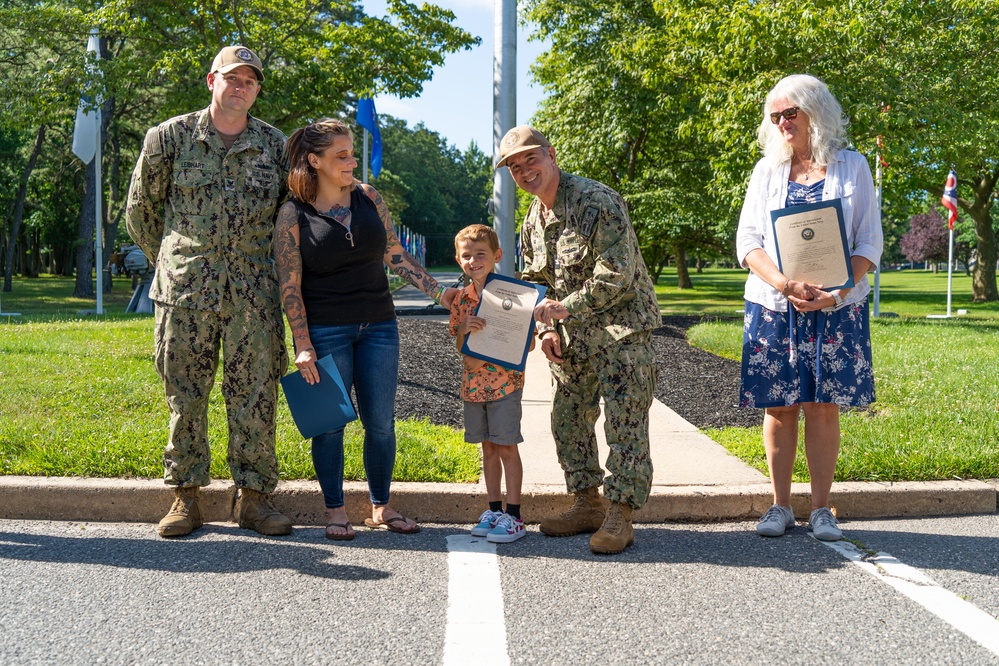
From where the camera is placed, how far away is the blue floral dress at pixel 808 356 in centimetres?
420

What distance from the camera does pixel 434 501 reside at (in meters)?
4.77

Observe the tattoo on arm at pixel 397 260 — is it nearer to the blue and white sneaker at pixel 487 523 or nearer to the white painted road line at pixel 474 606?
the blue and white sneaker at pixel 487 523

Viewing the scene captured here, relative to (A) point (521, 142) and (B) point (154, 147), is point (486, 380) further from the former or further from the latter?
(B) point (154, 147)


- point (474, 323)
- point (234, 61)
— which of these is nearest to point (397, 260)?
point (474, 323)

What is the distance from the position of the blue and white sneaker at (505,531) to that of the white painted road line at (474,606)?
42 millimetres

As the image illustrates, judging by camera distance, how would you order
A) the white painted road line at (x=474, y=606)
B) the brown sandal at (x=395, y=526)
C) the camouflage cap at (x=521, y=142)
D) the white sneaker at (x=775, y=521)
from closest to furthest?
1. the white painted road line at (x=474, y=606)
2. the camouflage cap at (x=521, y=142)
3. the white sneaker at (x=775, y=521)
4. the brown sandal at (x=395, y=526)

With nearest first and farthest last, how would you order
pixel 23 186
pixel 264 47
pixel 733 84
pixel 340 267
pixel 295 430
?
pixel 340 267 → pixel 295 430 → pixel 733 84 → pixel 264 47 → pixel 23 186

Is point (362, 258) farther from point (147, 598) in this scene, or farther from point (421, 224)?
point (421, 224)

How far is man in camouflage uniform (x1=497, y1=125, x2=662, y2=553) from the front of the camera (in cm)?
402

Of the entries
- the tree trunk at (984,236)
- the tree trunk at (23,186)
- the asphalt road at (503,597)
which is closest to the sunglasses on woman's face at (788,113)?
the asphalt road at (503,597)

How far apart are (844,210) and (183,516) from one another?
11.6 feet

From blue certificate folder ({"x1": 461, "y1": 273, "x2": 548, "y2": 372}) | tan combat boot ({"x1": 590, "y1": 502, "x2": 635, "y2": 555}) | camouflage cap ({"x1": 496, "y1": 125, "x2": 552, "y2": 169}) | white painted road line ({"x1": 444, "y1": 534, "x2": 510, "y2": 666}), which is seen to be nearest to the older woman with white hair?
tan combat boot ({"x1": 590, "y1": 502, "x2": 635, "y2": 555})

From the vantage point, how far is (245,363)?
4332 mm

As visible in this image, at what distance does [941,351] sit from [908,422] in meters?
5.41
